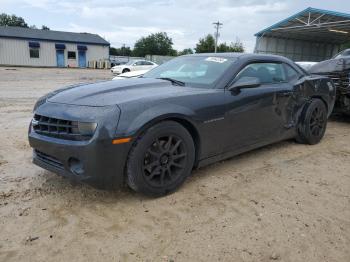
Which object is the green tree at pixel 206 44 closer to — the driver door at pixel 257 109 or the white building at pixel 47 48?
the white building at pixel 47 48

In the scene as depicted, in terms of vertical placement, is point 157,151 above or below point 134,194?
above

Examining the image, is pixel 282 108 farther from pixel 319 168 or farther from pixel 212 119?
pixel 212 119

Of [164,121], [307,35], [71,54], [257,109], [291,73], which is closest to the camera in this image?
[164,121]

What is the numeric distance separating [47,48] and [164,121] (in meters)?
40.6

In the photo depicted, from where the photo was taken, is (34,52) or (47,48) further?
(47,48)

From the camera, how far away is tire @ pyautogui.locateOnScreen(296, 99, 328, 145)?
4.88m

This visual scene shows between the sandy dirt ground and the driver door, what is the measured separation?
39 cm

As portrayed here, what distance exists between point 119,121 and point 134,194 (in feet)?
2.77

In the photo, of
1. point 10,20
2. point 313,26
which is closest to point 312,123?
point 313,26

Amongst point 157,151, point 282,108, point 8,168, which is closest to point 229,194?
point 157,151

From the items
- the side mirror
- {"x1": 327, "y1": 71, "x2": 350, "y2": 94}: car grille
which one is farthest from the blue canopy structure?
the side mirror

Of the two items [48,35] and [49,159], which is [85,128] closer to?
[49,159]

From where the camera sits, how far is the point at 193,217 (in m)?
2.87

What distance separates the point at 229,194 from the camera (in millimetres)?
3336
